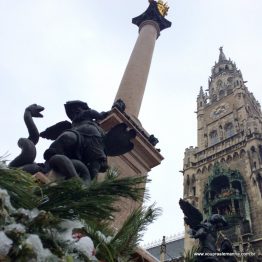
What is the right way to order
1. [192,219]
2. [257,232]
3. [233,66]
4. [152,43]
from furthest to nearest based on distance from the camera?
1. [233,66]
2. [257,232]
3. [152,43]
4. [192,219]

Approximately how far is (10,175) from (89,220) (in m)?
0.52

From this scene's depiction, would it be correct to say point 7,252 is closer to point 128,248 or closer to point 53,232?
point 53,232

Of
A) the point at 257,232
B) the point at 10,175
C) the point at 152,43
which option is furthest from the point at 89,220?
the point at 257,232

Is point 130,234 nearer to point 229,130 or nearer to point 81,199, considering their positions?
point 81,199

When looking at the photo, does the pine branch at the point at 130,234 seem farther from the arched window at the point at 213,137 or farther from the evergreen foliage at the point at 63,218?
the arched window at the point at 213,137

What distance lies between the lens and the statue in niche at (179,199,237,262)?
6.31 m

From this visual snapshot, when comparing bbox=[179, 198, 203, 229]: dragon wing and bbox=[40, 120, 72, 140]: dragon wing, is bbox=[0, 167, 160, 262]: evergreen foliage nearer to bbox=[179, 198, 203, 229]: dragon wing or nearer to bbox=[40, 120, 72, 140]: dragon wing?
bbox=[40, 120, 72, 140]: dragon wing

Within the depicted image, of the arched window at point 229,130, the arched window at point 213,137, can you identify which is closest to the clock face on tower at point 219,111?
the arched window at point 229,130

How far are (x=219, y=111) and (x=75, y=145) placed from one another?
50.7 metres

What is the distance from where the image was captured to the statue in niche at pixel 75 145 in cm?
459

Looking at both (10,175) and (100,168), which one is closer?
(10,175)

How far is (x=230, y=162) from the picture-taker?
4428 centimetres

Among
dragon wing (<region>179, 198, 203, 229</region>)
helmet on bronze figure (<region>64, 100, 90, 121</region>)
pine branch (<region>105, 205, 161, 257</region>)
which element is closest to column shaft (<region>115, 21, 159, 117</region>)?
dragon wing (<region>179, 198, 203, 229</region>)

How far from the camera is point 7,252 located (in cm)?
177
